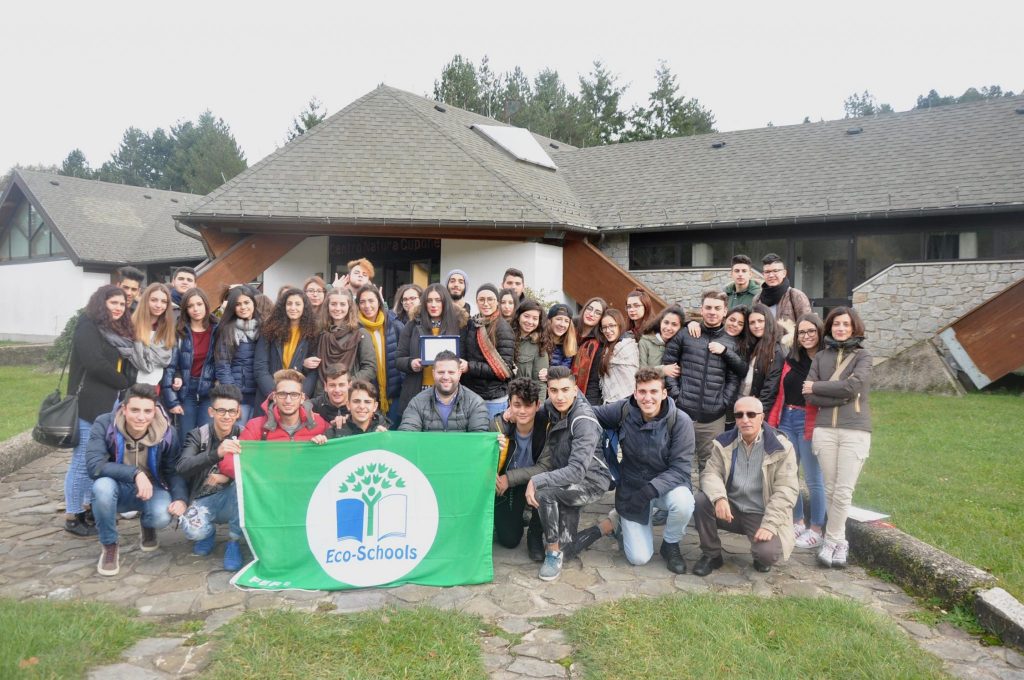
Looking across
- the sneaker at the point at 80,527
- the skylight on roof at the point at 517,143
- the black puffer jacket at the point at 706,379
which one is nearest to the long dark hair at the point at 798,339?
the black puffer jacket at the point at 706,379

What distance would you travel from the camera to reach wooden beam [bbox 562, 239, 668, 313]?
14.9 m

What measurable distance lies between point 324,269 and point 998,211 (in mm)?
14145

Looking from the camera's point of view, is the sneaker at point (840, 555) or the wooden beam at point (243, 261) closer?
the sneaker at point (840, 555)

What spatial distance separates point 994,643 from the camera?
3805 millimetres

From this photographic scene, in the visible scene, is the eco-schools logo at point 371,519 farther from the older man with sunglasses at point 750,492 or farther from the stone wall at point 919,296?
the stone wall at point 919,296

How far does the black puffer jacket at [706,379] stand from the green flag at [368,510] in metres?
2.01

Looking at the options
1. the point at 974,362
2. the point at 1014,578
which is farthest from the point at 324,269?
the point at 1014,578

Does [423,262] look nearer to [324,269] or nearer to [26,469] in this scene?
[324,269]

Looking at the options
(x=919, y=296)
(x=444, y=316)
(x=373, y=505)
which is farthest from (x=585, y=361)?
(x=919, y=296)

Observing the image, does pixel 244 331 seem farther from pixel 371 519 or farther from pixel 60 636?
pixel 60 636

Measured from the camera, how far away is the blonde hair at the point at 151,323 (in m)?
5.68

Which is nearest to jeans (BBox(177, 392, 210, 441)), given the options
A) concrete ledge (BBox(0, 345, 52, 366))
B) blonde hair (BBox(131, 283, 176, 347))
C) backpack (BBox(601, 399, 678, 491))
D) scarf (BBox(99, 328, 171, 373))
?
scarf (BBox(99, 328, 171, 373))

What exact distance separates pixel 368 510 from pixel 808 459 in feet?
10.9

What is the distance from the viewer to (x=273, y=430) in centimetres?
509
